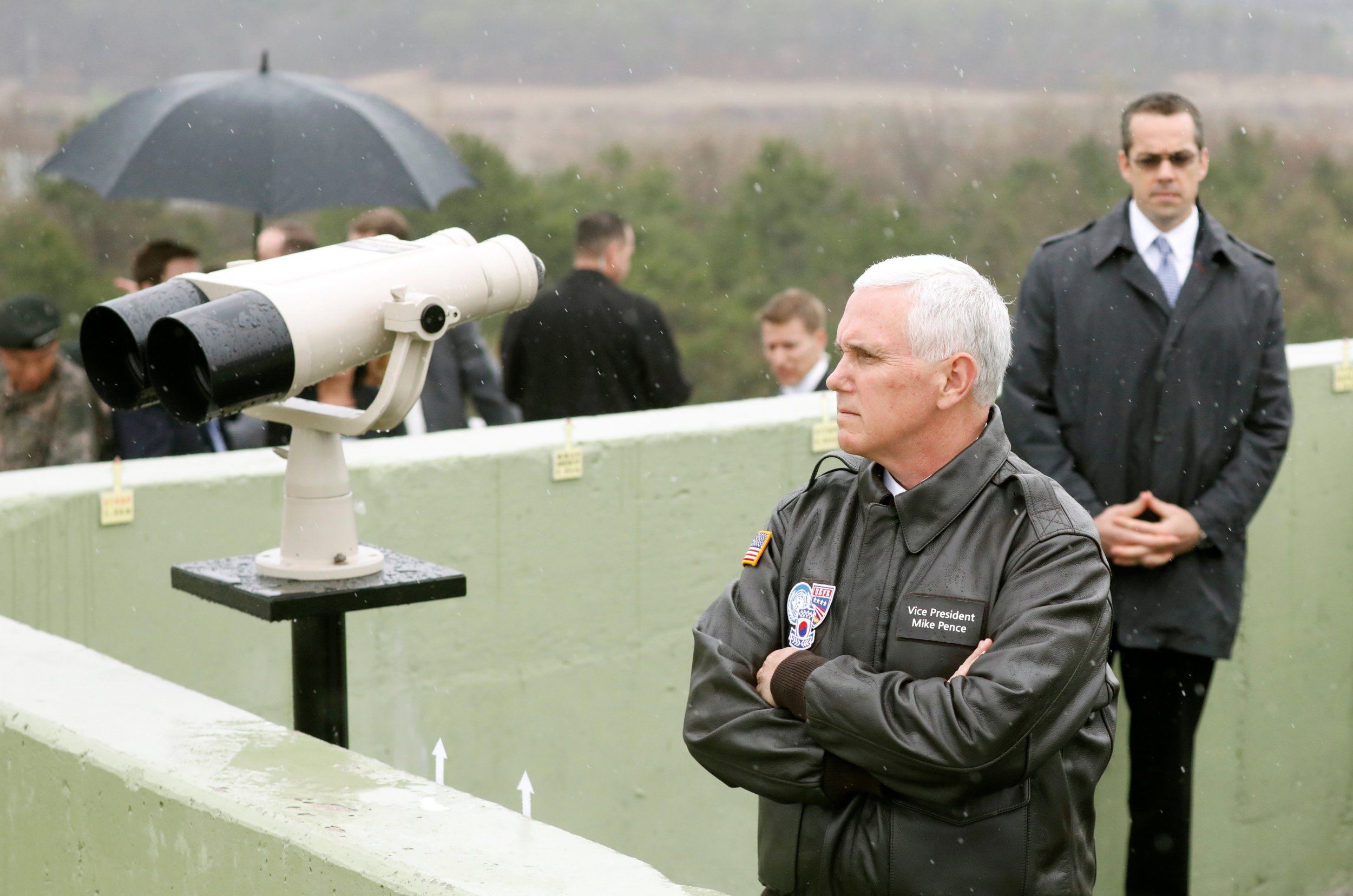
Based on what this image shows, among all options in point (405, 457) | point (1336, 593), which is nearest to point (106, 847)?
point (405, 457)

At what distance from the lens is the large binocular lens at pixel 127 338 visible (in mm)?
2861

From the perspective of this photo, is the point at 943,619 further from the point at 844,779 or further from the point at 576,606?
the point at 576,606

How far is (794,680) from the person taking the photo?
8.00ft

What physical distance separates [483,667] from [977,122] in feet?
79.2

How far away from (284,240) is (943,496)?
4.49 metres

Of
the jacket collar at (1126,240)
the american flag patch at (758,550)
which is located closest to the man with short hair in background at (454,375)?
the jacket collar at (1126,240)

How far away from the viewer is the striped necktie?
4453 millimetres

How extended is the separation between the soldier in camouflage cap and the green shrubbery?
14.3 metres

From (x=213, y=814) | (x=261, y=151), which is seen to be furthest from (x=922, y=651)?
(x=261, y=151)

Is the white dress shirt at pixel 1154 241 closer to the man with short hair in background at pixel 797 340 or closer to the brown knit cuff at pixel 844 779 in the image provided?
the man with short hair in background at pixel 797 340

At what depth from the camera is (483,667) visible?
4.56 m

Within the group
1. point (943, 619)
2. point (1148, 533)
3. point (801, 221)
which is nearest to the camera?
point (943, 619)

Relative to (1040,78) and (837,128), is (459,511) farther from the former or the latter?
(1040,78)

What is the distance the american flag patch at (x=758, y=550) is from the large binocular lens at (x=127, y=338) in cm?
102
